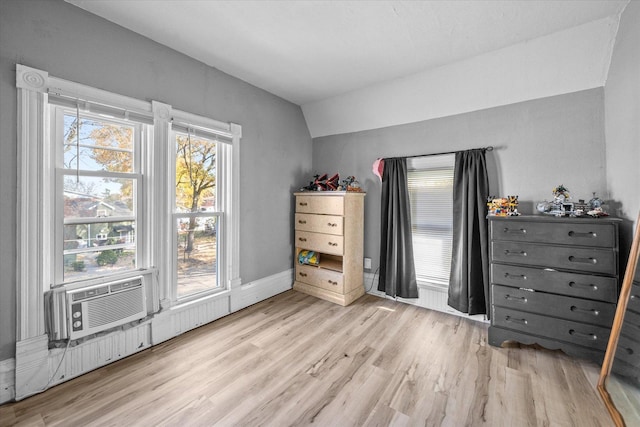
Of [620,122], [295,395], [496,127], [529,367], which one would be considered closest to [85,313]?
[295,395]

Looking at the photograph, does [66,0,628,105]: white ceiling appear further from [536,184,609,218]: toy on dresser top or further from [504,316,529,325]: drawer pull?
[504,316,529,325]: drawer pull

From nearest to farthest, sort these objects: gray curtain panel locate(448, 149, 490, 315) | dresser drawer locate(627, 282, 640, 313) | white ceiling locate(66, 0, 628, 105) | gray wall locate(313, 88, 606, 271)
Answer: dresser drawer locate(627, 282, 640, 313)
white ceiling locate(66, 0, 628, 105)
gray wall locate(313, 88, 606, 271)
gray curtain panel locate(448, 149, 490, 315)

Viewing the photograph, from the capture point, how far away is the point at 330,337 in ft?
7.79

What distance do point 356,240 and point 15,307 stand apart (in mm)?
2929

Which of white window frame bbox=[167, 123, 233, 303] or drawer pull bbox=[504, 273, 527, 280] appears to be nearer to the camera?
drawer pull bbox=[504, 273, 527, 280]

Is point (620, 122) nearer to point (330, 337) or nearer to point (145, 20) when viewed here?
point (330, 337)

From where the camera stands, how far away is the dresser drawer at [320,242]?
3.15m

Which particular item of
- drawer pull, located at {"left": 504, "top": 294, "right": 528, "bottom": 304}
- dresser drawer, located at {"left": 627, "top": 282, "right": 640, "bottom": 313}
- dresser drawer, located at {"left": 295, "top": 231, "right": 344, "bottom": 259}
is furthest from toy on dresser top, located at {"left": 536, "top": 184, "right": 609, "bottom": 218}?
dresser drawer, located at {"left": 295, "top": 231, "right": 344, "bottom": 259}

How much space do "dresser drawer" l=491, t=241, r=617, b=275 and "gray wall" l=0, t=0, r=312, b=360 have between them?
96.6 inches

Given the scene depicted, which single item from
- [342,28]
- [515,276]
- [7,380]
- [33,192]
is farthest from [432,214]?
[7,380]

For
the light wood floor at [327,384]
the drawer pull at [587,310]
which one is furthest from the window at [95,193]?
the drawer pull at [587,310]

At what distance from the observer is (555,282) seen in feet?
6.59

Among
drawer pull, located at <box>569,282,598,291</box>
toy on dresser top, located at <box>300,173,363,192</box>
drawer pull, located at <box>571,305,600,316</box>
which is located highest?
toy on dresser top, located at <box>300,173,363,192</box>

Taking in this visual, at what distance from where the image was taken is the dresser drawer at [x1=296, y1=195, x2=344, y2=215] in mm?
3127
